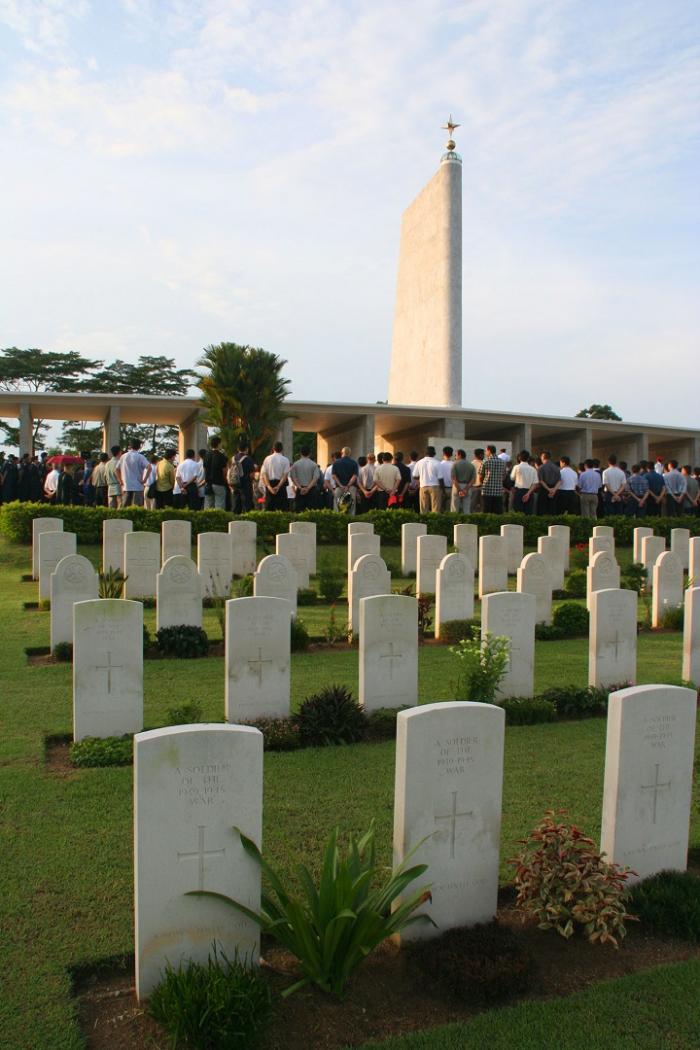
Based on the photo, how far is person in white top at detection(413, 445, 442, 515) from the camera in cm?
1712

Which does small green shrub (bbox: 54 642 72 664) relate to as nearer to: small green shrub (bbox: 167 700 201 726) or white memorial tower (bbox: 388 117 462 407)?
small green shrub (bbox: 167 700 201 726)

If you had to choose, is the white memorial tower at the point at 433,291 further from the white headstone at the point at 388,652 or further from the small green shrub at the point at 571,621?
the white headstone at the point at 388,652

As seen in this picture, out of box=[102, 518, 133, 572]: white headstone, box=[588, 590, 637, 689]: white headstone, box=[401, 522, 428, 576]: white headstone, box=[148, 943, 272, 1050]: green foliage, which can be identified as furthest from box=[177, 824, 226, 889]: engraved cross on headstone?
box=[401, 522, 428, 576]: white headstone

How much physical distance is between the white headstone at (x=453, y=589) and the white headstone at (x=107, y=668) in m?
4.40

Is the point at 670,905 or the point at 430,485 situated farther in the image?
the point at 430,485

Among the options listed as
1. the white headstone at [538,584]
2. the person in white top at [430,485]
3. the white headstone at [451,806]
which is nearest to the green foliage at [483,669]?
the white headstone at [451,806]

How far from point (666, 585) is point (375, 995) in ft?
29.2

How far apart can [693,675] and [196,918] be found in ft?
19.3

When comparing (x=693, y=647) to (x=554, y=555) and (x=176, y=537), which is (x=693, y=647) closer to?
(x=554, y=555)

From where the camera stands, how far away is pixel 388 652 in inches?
271

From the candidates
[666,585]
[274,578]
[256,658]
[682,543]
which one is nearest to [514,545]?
[682,543]

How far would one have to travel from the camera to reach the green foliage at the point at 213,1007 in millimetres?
2883

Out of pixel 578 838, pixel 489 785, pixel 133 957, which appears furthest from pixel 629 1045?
pixel 133 957

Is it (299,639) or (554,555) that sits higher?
(554,555)
